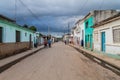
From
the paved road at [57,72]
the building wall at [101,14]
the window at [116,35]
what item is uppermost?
the building wall at [101,14]

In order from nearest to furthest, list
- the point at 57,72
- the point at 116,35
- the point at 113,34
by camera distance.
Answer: the point at 57,72 < the point at 116,35 < the point at 113,34

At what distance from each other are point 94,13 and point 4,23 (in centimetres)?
2004

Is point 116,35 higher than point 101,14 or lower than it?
lower

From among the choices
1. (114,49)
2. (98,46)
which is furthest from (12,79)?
(98,46)

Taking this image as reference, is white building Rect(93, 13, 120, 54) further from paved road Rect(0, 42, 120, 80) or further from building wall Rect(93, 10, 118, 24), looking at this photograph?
building wall Rect(93, 10, 118, 24)

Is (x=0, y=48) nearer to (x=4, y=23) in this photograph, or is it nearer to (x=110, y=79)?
(x=4, y=23)

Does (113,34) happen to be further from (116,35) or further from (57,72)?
(57,72)

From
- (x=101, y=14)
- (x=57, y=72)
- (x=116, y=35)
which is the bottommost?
(x=57, y=72)

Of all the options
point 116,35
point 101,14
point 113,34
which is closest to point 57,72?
point 116,35

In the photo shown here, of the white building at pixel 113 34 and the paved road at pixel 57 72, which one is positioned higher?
the white building at pixel 113 34

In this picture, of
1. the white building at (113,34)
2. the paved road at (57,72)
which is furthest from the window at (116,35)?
the paved road at (57,72)

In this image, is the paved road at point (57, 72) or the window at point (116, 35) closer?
the paved road at point (57, 72)

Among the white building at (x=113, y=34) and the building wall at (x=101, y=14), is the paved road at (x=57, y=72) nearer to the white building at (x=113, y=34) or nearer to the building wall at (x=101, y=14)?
the white building at (x=113, y=34)

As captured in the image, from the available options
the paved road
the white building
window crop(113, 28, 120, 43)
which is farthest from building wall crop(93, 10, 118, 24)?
the paved road
